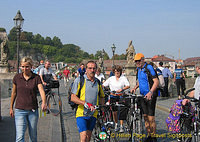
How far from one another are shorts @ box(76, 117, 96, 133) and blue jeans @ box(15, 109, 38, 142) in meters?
0.73

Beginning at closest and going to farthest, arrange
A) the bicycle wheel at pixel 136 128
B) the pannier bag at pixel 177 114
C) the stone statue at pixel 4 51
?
the pannier bag at pixel 177 114, the bicycle wheel at pixel 136 128, the stone statue at pixel 4 51

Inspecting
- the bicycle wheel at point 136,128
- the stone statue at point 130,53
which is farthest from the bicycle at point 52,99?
the stone statue at point 130,53

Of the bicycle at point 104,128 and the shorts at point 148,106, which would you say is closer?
the bicycle at point 104,128

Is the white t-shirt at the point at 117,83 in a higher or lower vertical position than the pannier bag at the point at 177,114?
higher

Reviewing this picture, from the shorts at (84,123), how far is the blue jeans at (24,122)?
28.9 inches

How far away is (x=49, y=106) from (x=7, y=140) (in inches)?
180

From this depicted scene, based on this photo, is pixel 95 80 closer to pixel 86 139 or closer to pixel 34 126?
pixel 86 139

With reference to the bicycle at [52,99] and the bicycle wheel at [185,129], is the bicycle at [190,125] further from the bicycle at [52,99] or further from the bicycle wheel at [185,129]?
the bicycle at [52,99]

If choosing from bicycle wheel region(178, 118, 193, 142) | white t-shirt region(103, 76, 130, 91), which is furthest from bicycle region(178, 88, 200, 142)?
white t-shirt region(103, 76, 130, 91)

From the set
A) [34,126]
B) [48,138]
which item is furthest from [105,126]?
[48,138]

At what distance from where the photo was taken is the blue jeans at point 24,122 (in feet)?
15.2

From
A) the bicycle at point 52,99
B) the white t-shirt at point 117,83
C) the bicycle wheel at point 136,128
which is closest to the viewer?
the bicycle wheel at point 136,128

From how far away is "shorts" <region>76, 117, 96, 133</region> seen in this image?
4520 mm

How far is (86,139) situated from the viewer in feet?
14.7
